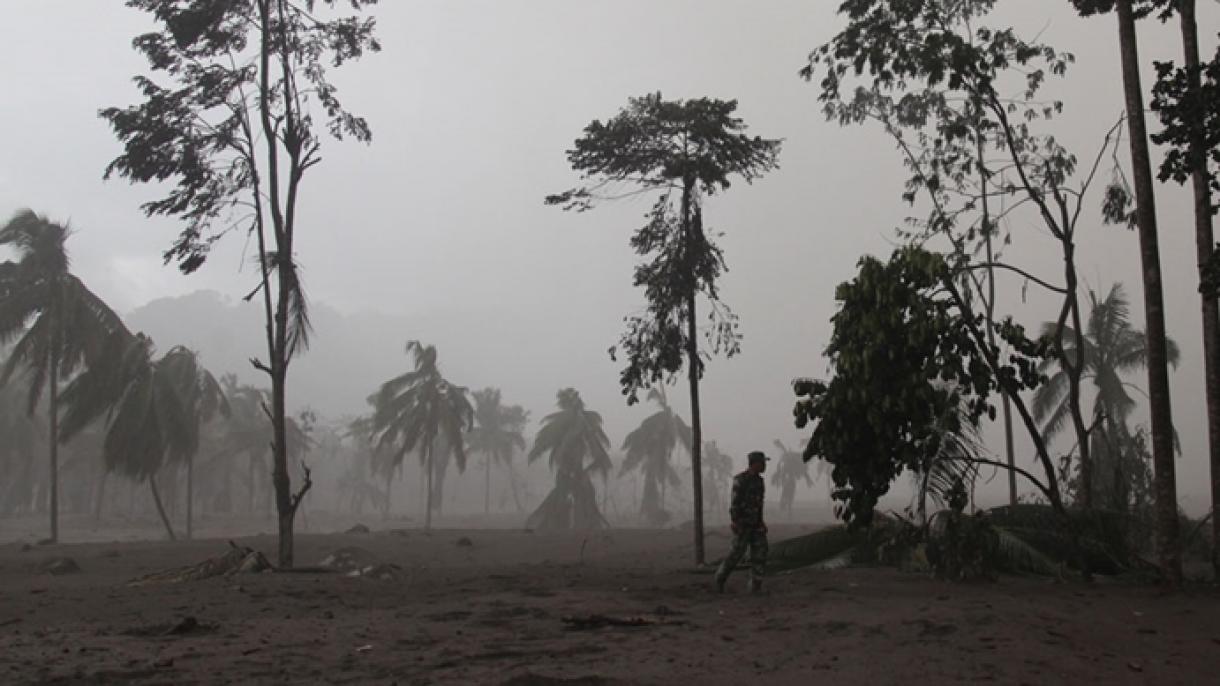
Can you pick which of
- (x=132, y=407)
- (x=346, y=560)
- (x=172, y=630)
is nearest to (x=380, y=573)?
(x=346, y=560)

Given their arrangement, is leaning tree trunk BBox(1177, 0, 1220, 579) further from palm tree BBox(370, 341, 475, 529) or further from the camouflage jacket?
palm tree BBox(370, 341, 475, 529)

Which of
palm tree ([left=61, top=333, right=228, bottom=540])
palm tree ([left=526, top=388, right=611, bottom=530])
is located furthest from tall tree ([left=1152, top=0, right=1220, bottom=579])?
palm tree ([left=526, top=388, right=611, bottom=530])

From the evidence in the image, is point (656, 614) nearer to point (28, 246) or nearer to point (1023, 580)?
point (1023, 580)

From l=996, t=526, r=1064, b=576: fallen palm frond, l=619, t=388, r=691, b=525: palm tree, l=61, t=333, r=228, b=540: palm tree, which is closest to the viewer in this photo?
l=996, t=526, r=1064, b=576: fallen palm frond

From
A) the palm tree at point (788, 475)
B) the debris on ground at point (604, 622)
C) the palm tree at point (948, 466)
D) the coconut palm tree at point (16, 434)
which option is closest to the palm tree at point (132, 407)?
the coconut palm tree at point (16, 434)

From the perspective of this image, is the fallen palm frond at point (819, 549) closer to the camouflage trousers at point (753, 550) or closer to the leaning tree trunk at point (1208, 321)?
the camouflage trousers at point (753, 550)

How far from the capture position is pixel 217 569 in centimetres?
1490

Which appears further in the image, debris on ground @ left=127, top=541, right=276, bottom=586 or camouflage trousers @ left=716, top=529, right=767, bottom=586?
debris on ground @ left=127, top=541, right=276, bottom=586

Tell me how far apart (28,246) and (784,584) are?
28.5 m

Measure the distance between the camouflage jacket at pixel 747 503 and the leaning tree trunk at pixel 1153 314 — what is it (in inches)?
197

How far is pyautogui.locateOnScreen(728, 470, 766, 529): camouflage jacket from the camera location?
10.3 meters

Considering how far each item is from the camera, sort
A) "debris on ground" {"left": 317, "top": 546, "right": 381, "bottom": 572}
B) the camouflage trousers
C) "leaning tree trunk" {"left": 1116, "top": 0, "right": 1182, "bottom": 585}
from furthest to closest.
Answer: "debris on ground" {"left": 317, "top": 546, "right": 381, "bottom": 572}
the camouflage trousers
"leaning tree trunk" {"left": 1116, "top": 0, "right": 1182, "bottom": 585}

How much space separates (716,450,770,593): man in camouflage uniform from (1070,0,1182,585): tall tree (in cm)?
494

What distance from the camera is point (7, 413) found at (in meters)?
45.3
